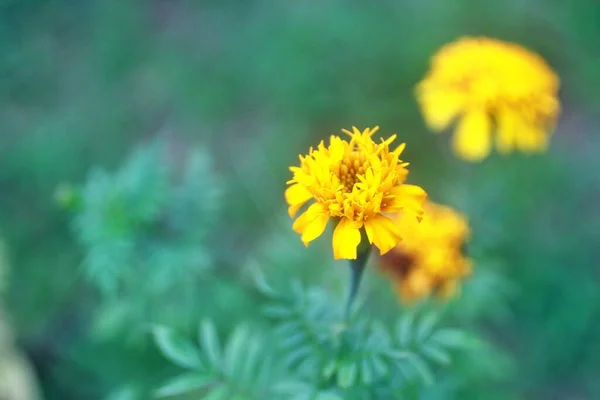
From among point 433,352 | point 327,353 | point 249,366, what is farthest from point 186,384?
point 433,352

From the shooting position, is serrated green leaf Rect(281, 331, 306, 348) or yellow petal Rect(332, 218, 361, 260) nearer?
yellow petal Rect(332, 218, 361, 260)

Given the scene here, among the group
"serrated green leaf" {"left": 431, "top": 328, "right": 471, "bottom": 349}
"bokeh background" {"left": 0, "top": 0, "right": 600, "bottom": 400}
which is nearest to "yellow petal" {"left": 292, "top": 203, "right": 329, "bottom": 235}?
"serrated green leaf" {"left": 431, "top": 328, "right": 471, "bottom": 349}

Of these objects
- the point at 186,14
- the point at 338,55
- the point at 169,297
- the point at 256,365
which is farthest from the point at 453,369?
the point at 186,14

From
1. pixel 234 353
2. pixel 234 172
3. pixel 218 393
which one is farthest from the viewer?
pixel 234 172

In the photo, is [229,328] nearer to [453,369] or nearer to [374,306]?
[374,306]

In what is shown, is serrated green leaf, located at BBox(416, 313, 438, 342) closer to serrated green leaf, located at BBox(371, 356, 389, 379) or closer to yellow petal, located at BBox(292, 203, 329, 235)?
serrated green leaf, located at BBox(371, 356, 389, 379)

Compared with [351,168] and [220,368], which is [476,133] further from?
[220,368]
